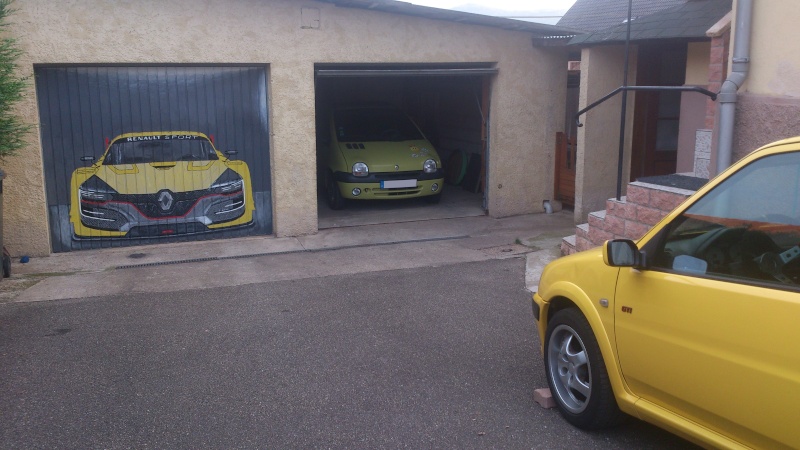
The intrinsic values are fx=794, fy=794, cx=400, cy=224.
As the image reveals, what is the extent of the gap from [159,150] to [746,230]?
8.23 m

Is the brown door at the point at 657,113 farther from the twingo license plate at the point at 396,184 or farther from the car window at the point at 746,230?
the car window at the point at 746,230

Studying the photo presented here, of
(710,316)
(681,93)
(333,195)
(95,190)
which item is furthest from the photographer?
(333,195)

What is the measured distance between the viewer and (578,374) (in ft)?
15.9

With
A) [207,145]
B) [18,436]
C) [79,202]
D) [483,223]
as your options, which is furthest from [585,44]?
[18,436]

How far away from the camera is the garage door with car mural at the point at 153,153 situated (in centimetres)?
1003

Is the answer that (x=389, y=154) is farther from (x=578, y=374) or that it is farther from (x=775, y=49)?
(x=578, y=374)

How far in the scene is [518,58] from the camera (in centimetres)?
1220

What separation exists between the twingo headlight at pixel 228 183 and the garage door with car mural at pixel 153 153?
0.5 inches

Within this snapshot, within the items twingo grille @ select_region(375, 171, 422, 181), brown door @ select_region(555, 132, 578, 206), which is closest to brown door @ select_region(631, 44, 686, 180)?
brown door @ select_region(555, 132, 578, 206)

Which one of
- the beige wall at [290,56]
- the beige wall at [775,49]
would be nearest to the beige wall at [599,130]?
the beige wall at [290,56]

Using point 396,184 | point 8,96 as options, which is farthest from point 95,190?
point 396,184

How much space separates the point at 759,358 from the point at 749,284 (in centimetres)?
35

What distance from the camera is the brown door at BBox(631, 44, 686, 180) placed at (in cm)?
1191

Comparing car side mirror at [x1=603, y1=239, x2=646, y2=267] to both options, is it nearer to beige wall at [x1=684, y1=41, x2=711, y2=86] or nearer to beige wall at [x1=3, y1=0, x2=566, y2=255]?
beige wall at [x1=684, y1=41, x2=711, y2=86]
